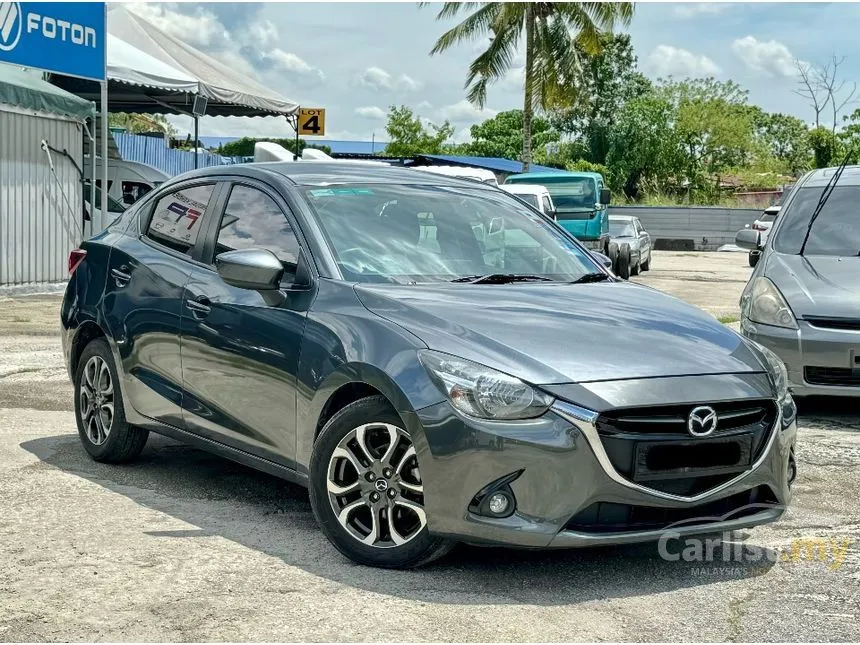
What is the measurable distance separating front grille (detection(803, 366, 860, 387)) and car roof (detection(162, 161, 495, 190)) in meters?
2.74

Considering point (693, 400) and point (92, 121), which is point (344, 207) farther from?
point (92, 121)

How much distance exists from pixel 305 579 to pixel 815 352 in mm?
4286

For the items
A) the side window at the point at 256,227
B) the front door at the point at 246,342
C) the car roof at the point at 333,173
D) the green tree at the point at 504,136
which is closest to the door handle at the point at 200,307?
the front door at the point at 246,342

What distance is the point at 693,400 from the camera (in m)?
4.12

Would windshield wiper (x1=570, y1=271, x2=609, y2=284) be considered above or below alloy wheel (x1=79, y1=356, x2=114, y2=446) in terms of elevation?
above

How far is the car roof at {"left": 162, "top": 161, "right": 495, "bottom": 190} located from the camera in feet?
17.9

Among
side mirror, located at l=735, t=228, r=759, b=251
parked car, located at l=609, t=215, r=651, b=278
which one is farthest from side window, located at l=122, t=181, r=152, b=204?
side mirror, located at l=735, t=228, r=759, b=251

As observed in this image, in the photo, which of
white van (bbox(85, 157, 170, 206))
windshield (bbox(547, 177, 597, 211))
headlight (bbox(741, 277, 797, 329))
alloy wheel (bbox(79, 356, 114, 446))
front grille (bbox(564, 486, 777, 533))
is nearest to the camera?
front grille (bbox(564, 486, 777, 533))

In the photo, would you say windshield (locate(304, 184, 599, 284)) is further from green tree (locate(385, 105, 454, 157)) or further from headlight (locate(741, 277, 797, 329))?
green tree (locate(385, 105, 454, 157))

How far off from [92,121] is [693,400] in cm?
1486

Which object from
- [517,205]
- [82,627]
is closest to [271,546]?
[82,627]

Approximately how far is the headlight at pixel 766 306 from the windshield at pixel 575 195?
1585cm

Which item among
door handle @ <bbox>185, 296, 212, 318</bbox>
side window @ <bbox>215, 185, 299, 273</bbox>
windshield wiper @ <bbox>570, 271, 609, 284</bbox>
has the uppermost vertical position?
side window @ <bbox>215, 185, 299, 273</bbox>

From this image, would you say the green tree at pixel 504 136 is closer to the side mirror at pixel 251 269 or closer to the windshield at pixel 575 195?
the windshield at pixel 575 195
